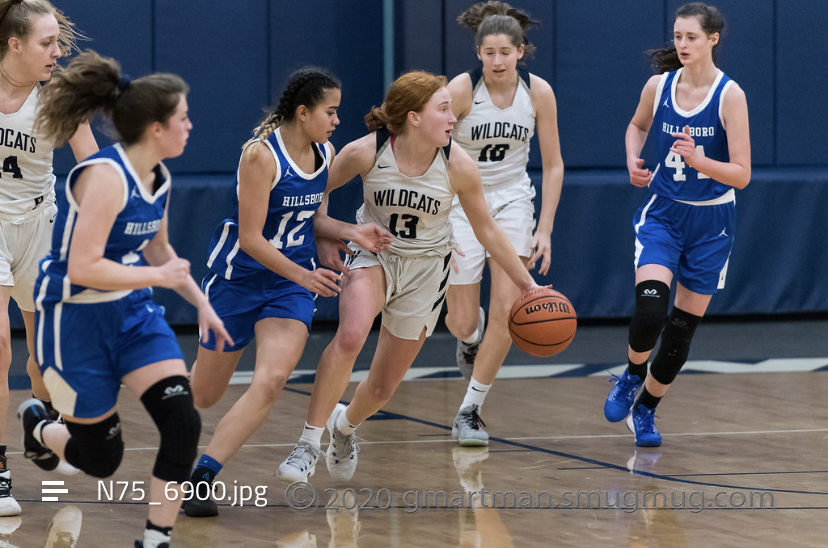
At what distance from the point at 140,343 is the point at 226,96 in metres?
5.31

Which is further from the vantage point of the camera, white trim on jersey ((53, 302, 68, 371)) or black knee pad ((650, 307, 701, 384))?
black knee pad ((650, 307, 701, 384))

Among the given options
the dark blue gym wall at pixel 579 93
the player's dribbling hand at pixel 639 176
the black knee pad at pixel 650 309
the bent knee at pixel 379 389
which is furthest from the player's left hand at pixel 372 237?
the dark blue gym wall at pixel 579 93

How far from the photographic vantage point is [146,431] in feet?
16.6

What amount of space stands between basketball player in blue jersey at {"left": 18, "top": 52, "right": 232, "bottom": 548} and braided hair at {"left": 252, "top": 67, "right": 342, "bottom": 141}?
2.59ft

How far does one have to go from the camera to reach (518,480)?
13.7 ft

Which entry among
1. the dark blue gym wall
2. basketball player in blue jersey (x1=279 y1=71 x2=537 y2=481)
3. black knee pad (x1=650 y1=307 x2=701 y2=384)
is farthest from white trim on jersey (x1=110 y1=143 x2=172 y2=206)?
the dark blue gym wall

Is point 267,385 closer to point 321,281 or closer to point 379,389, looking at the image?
point 321,281

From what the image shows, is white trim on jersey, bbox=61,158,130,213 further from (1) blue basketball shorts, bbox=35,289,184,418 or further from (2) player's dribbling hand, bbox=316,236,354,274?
(2) player's dribbling hand, bbox=316,236,354,274

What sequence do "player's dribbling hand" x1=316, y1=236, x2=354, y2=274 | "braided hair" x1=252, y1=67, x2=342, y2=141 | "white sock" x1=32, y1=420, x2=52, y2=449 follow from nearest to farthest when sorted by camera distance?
1. "white sock" x1=32, y1=420, x2=52, y2=449
2. "braided hair" x1=252, y1=67, x2=342, y2=141
3. "player's dribbling hand" x1=316, y1=236, x2=354, y2=274

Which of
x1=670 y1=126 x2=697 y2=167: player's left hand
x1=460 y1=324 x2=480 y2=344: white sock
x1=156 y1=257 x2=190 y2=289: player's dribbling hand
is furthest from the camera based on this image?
x1=460 y1=324 x2=480 y2=344: white sock

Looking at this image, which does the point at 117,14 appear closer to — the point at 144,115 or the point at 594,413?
the point at 594,413

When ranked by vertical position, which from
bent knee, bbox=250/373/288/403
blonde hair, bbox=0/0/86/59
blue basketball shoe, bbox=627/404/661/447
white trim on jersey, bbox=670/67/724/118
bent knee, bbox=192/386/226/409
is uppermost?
blonde hair, bbox=0/0/86/59

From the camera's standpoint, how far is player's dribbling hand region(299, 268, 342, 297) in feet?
12.4

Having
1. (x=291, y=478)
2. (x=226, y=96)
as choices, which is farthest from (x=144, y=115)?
(x=226, y=96)
